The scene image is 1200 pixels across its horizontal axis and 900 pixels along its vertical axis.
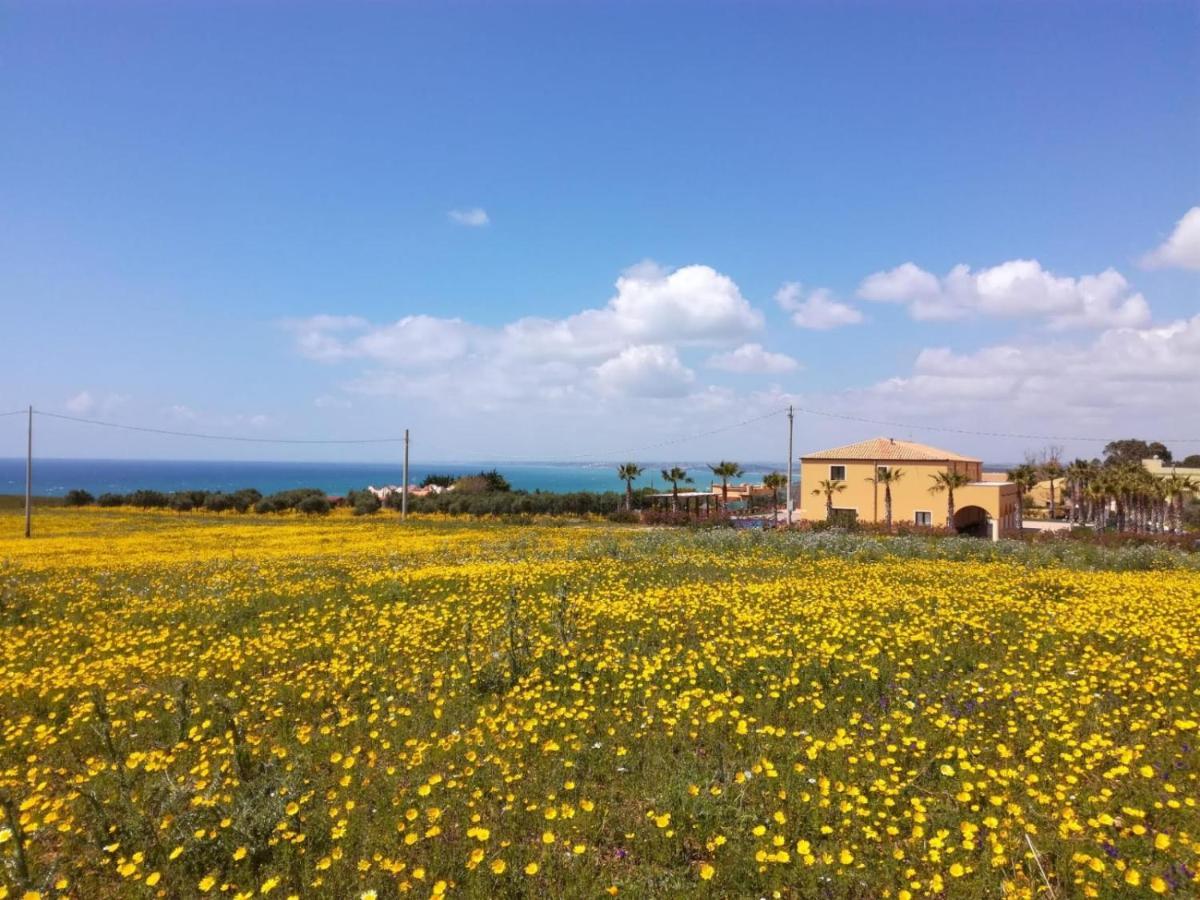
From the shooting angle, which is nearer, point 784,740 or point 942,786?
point 942,786

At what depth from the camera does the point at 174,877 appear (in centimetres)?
473

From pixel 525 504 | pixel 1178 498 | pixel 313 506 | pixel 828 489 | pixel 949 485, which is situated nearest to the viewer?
pixel 949 485

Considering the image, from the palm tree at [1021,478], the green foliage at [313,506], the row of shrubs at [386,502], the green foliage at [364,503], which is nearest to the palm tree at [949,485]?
the palm tree at [1021,478]

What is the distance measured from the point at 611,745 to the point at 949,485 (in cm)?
4690

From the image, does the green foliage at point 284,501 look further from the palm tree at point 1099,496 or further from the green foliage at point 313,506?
the palm tree at point 1099,496

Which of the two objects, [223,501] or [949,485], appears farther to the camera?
[223,501]

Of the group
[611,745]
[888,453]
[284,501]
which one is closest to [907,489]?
[888,453]

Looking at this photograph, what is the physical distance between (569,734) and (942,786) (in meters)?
3.31

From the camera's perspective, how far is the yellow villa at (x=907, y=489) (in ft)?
174

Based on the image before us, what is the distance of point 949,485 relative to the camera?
46.8m

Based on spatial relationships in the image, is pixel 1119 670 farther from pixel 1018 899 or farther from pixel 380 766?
pixel 380 766

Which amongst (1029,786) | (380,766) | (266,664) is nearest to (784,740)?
(1029,786)

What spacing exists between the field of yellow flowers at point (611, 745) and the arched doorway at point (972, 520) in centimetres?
4423

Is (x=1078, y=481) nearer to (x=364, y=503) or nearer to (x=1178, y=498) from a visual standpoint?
(x=1178, y=498)
